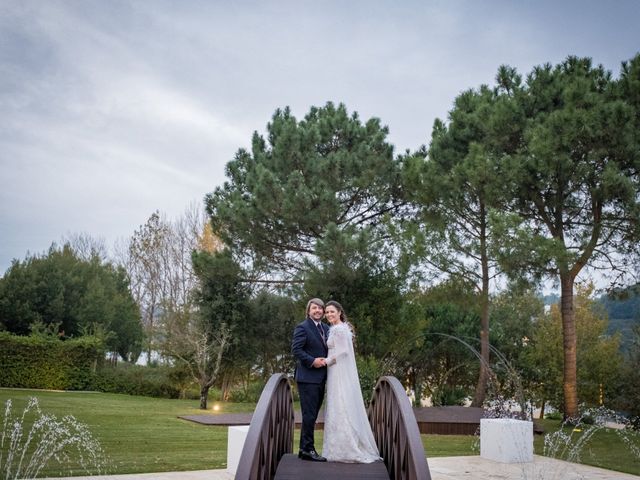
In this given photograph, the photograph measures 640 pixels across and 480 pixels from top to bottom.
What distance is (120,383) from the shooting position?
23.6 m

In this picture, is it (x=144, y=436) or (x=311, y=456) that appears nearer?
(x=311, y=456)

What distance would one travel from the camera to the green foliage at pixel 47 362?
22.2m

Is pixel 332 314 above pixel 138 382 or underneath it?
above

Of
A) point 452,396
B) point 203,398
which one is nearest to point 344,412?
point 203,398

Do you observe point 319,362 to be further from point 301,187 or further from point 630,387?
point 301,187

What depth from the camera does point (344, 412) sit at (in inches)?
221

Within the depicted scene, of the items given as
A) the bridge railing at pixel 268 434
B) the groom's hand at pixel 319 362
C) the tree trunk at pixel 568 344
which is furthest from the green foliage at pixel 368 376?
the groom's hand at pixel 319 362

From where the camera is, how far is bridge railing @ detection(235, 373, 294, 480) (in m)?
3.40

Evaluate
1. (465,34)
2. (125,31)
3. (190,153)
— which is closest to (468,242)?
(465,34)

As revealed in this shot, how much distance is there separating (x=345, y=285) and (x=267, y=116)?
6.78 m

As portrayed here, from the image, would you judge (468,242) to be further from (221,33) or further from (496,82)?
(221,33)

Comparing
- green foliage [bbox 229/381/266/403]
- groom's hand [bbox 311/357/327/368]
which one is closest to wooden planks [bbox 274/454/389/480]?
groom's hand [bbox 311/357/327/368]

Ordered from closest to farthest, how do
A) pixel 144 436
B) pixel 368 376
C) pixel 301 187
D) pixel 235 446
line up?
pixel 235 446 → pixel 144 436 → pixel 368 376 → pixel 301 187

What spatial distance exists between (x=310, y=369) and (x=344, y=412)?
50 centimetres
